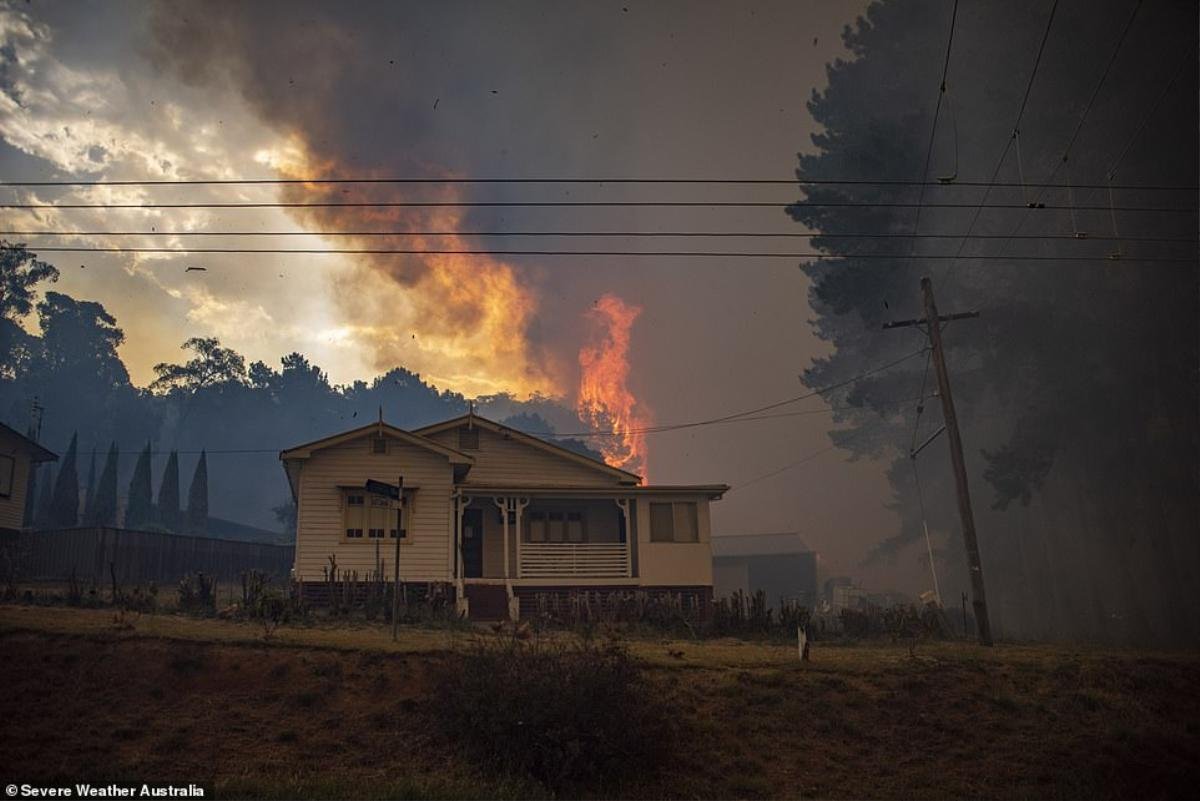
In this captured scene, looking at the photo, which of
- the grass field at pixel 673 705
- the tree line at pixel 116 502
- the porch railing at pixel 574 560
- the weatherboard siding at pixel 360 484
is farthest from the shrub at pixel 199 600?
the tree line at pixel 116 502

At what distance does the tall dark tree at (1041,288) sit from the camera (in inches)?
1521

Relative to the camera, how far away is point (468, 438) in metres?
32.8

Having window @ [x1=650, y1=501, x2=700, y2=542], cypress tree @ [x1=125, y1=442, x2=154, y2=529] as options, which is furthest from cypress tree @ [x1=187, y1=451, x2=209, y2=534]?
window @ [x1=650, y1=501, x2=700, y2=542]

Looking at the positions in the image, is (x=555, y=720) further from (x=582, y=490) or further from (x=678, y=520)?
(x=678, y=520)

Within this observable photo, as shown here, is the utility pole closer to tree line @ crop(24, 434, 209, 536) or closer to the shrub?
the shrub

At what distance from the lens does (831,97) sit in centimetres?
5944

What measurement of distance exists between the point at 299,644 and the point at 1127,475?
37650 mm

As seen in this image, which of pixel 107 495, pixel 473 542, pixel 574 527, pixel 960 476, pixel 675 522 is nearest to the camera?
pixel 960 476

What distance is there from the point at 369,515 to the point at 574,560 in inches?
272

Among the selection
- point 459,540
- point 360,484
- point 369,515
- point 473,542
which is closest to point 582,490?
point 459,540

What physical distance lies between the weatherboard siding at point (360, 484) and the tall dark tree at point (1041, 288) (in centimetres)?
2188

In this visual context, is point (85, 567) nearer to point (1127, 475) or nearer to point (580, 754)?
point (580, 754)

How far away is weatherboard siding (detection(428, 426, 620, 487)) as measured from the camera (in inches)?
1275

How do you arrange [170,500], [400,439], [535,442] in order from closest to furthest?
[400,439] < [535,442] < [170,500]
